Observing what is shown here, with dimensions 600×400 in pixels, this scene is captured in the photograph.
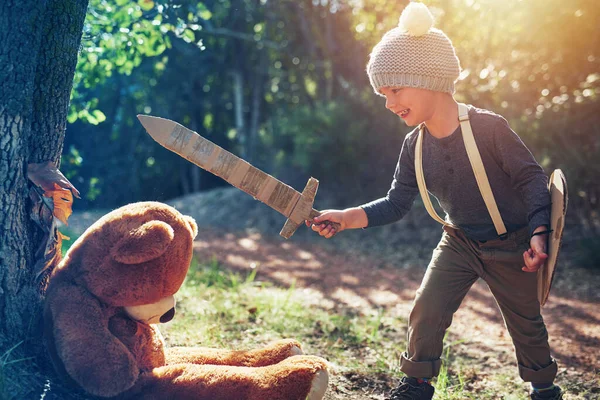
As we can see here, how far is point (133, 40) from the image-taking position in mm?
3895

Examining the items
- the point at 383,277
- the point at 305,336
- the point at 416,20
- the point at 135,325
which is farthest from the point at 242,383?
the point at 383,277

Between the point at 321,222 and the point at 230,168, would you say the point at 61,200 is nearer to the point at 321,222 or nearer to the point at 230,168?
the point at 230,168

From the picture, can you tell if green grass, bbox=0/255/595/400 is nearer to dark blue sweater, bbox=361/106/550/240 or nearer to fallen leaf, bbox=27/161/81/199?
fallen leaf, bbox=27/161/81/199

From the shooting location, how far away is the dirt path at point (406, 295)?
359 cm

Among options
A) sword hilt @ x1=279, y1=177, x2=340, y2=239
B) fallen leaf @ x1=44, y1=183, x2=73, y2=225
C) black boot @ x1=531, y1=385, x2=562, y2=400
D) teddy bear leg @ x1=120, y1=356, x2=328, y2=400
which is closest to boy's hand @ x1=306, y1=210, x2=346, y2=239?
sword hilt @ x1=279, y1=177, x2=340, y2=239

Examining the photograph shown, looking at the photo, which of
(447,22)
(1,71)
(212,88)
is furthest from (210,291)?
(212,88)

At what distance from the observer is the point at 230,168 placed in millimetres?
2314

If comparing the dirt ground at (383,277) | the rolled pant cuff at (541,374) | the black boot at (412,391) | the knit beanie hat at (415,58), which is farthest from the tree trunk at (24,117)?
the rolled pant cuff at (541,374)

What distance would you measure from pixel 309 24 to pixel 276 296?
609 centimetres

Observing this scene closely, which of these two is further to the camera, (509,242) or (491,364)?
(491,364)

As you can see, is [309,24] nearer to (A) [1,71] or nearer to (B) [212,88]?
(B) [212,88]

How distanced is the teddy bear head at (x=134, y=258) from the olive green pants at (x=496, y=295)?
1093 mm

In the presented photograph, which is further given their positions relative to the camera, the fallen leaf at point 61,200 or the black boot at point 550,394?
the black boot at point 550,394

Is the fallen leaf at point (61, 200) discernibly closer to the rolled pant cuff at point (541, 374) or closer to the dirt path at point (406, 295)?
the dirt path at point (406, 295)
